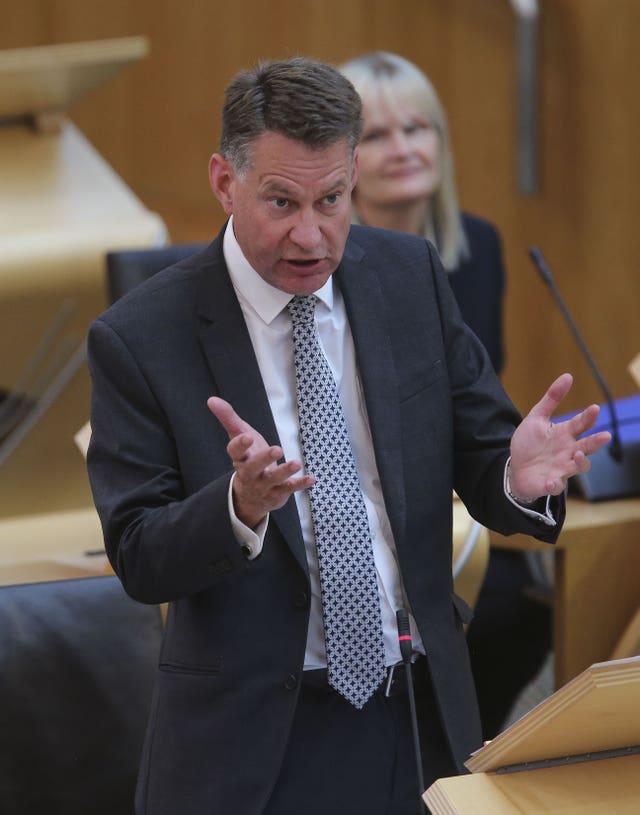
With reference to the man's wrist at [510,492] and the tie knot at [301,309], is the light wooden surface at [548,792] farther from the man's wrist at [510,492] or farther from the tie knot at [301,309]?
the tie knot at [301,309]

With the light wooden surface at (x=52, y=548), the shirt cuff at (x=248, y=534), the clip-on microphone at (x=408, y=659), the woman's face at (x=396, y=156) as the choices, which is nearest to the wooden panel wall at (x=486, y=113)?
the woman's face at (x=396, y=156)

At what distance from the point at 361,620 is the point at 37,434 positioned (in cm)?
204

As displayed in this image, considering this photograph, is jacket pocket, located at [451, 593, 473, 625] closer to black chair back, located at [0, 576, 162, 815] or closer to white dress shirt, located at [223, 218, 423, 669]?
white dress shirt, located at [223, 218, 423, 669]

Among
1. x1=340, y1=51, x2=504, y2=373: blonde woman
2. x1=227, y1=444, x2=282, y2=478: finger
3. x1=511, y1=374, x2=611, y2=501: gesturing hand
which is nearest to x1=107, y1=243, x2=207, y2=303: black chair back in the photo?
x1=340, y1=51, x2=504, y2=373: blonde woman

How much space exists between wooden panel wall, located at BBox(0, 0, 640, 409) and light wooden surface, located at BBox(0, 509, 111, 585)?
7.72 ft

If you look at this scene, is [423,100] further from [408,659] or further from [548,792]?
[548,792]

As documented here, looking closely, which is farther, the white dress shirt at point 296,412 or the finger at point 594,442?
the white dress shirt at point 296,412

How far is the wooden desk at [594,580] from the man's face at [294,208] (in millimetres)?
1226

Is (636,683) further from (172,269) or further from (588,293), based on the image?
(588,293)

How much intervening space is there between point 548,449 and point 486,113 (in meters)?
3.72

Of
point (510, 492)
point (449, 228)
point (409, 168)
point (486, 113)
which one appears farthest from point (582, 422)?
point (486, 113)

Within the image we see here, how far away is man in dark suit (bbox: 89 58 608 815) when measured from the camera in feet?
5.37

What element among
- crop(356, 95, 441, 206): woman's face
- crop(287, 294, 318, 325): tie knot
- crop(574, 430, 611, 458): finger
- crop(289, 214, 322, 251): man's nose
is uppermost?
crop(289, 214, 322, 251): man's nose

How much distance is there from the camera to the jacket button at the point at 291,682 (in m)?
1.69
